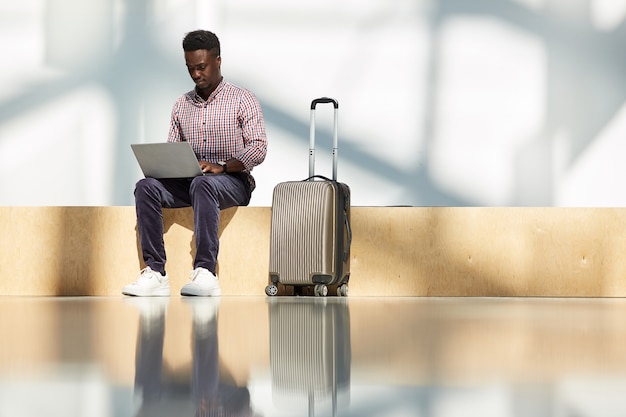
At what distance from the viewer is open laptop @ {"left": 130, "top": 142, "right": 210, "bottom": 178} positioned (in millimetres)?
4016

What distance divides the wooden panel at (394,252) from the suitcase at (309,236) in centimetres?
24

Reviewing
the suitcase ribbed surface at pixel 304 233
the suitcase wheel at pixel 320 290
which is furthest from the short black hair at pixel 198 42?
the suitcase wheel at pixel 320 290

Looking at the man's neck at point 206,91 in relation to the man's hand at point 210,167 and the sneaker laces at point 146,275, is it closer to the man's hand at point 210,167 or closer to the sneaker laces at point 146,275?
the man's hand at point 210,167

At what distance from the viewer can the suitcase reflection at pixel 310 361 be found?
3.51 feet

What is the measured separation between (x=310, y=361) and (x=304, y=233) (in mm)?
2608

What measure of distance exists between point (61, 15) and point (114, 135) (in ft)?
2.76

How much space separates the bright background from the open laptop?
1.84 meters

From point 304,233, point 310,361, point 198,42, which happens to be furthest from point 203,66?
point 310,361

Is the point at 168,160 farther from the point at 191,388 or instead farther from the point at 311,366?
the point at 191,388

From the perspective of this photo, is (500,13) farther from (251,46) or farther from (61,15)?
(61,15)

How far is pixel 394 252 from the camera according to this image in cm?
441

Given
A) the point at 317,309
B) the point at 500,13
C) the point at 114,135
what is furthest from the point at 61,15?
the point at 317,309

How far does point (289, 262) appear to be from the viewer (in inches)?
161

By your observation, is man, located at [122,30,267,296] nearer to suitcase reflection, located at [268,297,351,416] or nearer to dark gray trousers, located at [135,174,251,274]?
dark gray trousers, located at [135,174,251,274]
